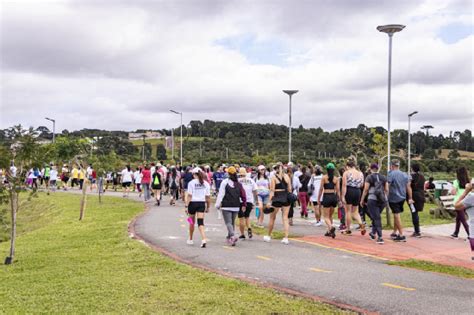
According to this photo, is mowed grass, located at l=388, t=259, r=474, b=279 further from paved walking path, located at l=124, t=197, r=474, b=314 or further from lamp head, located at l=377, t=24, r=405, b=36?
lamp head, located at l=377, t=24, r=405, b=36

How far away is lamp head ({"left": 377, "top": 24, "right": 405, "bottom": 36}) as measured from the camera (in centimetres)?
1656

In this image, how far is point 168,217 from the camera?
18609 millimetres

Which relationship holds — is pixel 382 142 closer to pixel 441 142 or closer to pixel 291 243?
pixel 291 243

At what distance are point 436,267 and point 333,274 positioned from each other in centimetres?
210

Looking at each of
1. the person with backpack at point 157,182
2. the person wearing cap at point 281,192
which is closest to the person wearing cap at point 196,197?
the person wearing cap at point 281,192

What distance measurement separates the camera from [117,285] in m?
8.33

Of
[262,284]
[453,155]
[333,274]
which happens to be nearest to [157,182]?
[333,274]

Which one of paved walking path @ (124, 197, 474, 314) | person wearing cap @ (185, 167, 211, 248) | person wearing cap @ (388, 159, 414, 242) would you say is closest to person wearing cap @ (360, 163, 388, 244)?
person wearing cap @ (388, 159, 414, 242)

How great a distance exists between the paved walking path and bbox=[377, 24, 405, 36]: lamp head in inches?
270

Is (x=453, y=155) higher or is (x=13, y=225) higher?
(x=453, y=155)

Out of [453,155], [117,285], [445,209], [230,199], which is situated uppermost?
[453,155]

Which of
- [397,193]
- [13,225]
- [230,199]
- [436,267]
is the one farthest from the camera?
[397,193]

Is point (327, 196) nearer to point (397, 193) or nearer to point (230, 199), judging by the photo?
point (397, 193)

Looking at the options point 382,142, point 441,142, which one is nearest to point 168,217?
point 382,142
